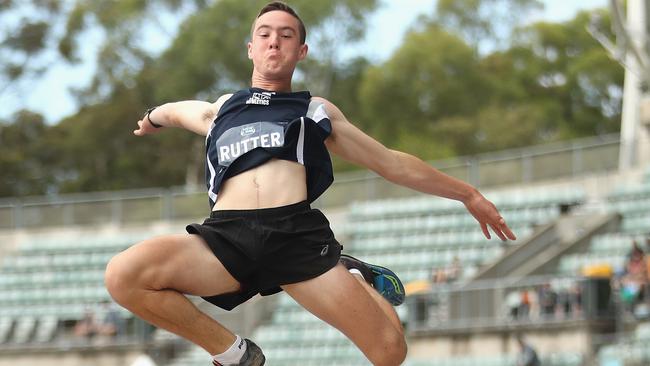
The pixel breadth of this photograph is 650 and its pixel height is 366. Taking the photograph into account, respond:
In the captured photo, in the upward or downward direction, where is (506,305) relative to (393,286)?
upward

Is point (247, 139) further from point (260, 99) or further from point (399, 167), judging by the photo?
point (399, 167)

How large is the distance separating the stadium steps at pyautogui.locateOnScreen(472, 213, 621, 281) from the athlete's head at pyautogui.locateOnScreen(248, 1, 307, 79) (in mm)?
14049

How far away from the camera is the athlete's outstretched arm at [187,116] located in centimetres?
723

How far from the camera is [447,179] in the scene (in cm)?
704

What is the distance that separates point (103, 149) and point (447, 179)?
44444mm

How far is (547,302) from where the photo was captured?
1859 cm

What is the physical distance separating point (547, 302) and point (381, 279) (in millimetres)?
11498

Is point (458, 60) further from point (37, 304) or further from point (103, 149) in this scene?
point (37, 304)

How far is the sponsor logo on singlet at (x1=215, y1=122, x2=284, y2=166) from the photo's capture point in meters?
6.83

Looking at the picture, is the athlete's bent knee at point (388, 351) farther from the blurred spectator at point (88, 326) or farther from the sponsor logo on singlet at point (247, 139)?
the blurred spectator at point (88, 326)

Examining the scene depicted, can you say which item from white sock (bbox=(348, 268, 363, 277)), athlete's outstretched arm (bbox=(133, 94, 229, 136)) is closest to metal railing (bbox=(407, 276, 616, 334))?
white sock (bbox=(348, 268, 363, 277))

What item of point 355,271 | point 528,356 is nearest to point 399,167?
point 355,271

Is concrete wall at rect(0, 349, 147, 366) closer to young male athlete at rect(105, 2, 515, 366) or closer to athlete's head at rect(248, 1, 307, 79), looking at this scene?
young male athlete at rect(105, 2, 515, 366)

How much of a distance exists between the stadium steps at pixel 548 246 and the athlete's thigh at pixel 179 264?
46.6ft
